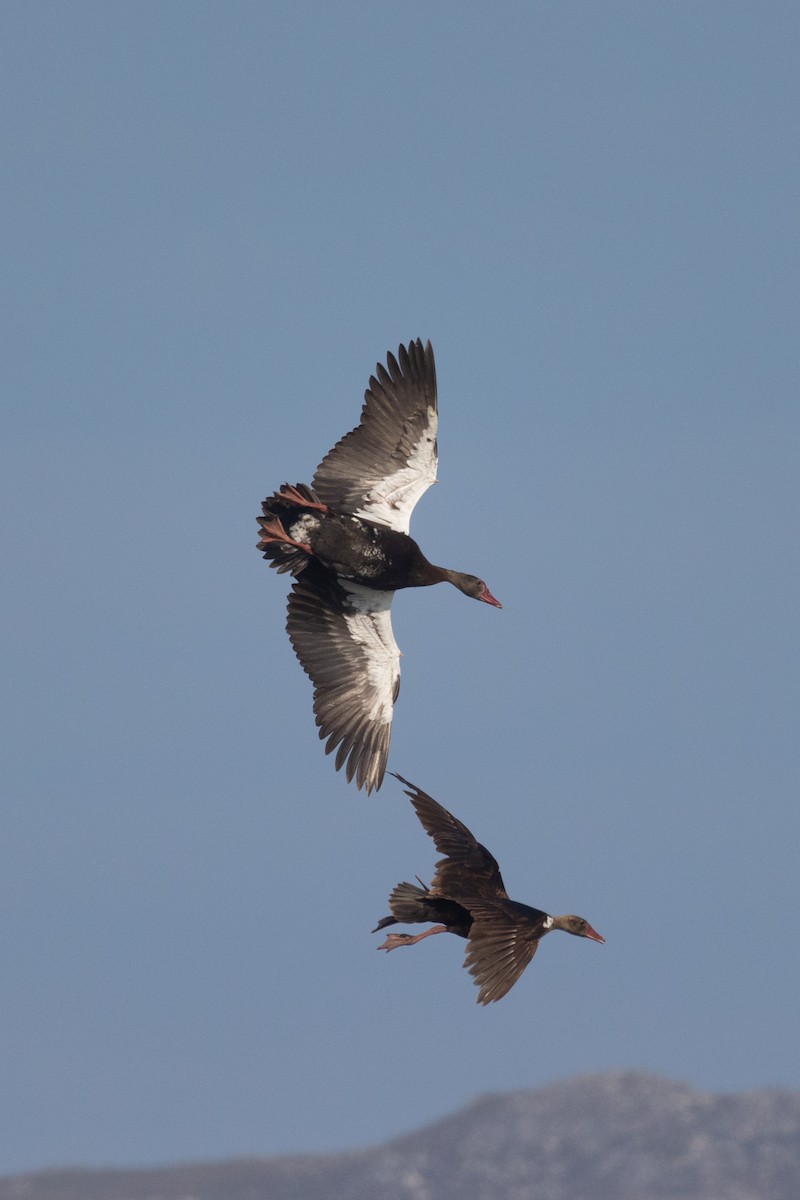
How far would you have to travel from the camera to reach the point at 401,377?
2041 centimetres

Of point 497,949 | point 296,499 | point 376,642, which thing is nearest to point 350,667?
point 376,642

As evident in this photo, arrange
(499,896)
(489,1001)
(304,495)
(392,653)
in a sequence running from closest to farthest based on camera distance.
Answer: (489,1001) → (499,896) → (304,495) → (392,653)

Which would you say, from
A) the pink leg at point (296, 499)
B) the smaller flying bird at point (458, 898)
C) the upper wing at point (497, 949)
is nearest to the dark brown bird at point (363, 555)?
the pink leg at point (296, 499)

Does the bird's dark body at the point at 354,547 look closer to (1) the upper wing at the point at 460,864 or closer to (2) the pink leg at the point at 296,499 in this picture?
(2) the pink leg at the point at 296,499

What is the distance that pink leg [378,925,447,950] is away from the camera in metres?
18.4

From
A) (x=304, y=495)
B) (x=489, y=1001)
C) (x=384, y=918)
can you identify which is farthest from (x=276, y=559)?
(x=489, y=1001)

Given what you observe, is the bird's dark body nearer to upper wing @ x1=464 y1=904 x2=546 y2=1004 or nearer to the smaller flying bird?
the smaller flying bird

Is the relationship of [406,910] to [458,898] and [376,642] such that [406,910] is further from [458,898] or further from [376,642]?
[376,642]

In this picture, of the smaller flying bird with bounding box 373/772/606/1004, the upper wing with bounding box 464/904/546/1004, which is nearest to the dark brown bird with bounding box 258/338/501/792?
the smaller flying bird with bounding box 373/772/606/1004

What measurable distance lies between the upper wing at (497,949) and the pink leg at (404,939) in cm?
72

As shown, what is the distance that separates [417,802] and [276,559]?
9.39ft

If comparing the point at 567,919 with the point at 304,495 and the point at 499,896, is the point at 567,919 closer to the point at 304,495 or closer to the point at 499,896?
the point at 499,896

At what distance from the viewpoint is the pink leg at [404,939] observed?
18.4 meters

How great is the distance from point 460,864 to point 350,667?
318 cm
